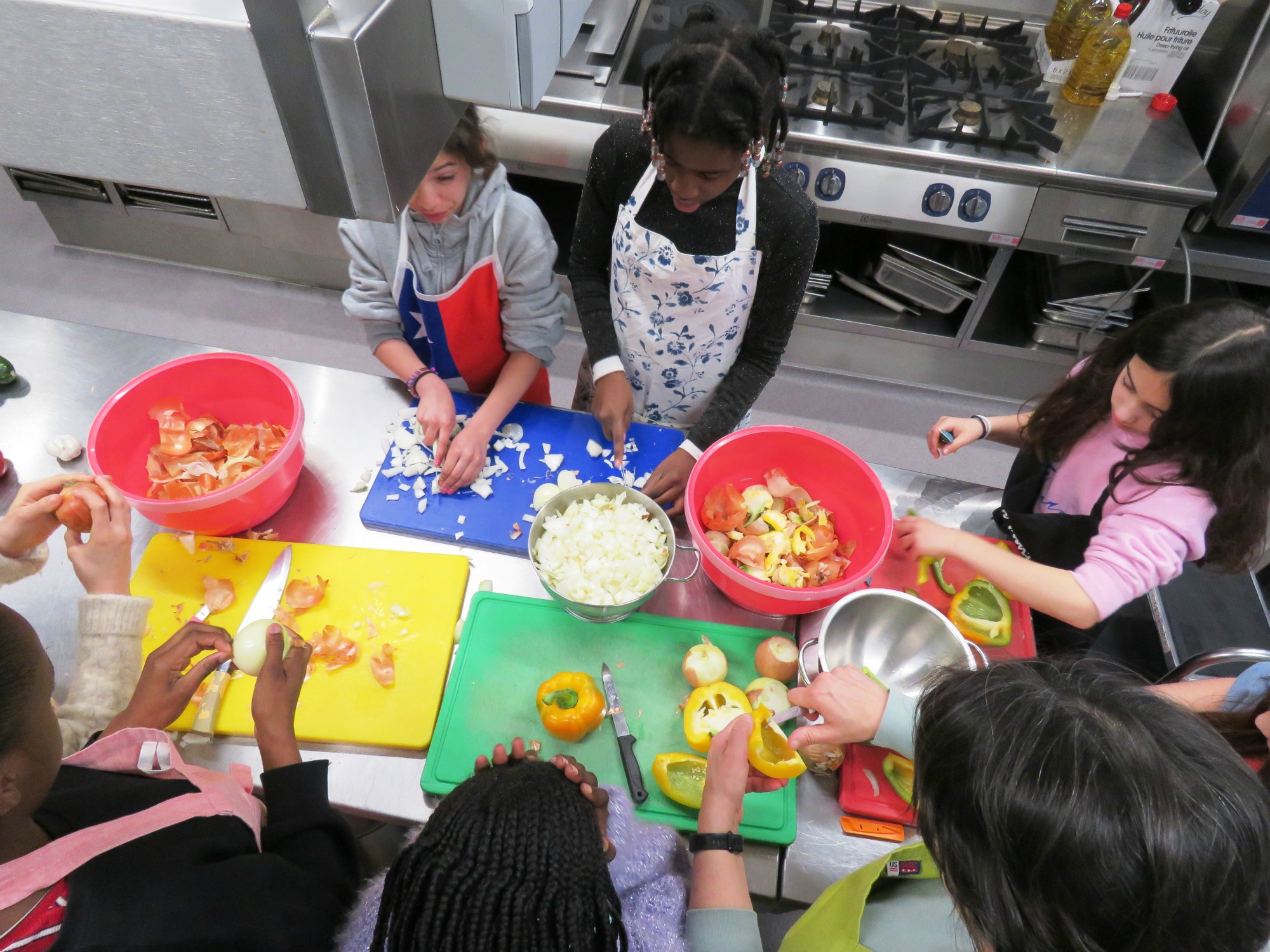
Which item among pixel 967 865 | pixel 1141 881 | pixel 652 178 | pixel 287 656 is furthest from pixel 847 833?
pixel 652 178

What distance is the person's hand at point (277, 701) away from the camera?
1035mm

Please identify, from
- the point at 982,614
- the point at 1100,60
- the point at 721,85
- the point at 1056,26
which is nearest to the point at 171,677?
the point at 721,85

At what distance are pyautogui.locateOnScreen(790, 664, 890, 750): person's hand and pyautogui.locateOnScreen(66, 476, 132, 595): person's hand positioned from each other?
1052 millimetres

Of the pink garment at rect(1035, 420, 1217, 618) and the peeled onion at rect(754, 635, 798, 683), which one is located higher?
the pink garment at rect(1035, 420, 1217, 618)

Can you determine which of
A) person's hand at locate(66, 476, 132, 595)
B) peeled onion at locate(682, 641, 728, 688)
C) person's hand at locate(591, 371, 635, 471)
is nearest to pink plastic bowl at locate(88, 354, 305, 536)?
person's hand at locate(66, 476, 132, 595)

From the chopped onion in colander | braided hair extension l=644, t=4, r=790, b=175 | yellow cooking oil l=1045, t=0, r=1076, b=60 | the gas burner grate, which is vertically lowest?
the chopped onion in colander

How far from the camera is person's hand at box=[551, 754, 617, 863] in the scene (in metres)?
0.95

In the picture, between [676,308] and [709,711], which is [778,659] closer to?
[709,711]

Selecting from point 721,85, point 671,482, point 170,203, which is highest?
point 721,85

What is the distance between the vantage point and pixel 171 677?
1.07m

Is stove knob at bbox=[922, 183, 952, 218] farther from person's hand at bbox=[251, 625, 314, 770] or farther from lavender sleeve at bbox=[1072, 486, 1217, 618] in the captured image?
person's hand at bbox=[251, 625, 314, 770]

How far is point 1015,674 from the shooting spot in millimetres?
748

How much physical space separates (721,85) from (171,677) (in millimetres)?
1182

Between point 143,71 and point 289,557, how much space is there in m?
1.01
